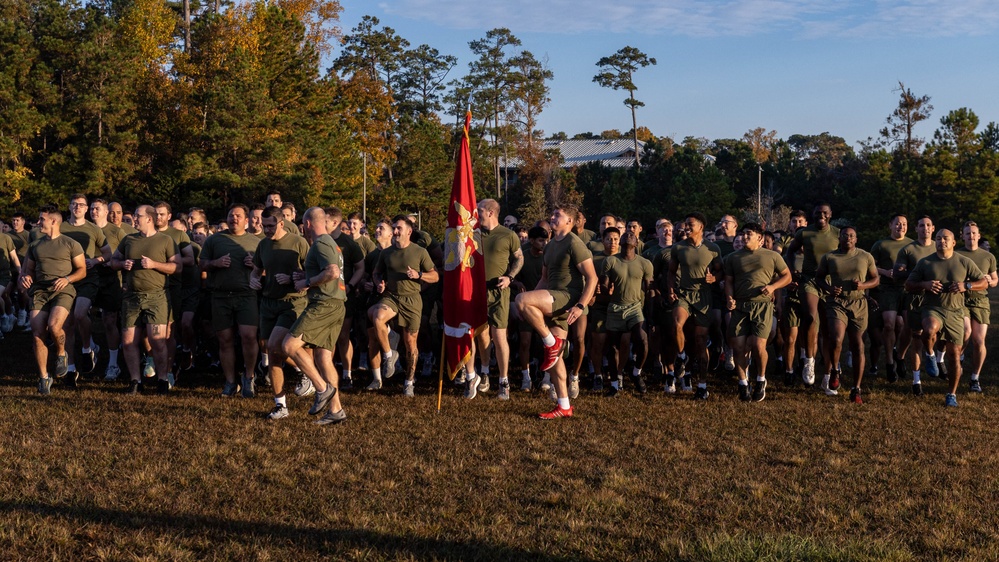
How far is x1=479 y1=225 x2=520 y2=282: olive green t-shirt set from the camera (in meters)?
10.7

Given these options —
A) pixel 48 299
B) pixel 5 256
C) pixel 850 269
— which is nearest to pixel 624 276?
pixel 850 269

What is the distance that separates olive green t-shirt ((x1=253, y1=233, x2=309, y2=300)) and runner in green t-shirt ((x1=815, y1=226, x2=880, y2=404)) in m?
6.22

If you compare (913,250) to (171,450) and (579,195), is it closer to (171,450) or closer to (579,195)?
(171,450)

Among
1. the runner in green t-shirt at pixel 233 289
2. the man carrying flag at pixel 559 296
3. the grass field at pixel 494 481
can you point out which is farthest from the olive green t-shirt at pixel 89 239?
the man carrying flag at pixel 559 296

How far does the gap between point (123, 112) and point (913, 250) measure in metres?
31.2

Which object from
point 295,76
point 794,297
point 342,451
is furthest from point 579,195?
point 342,451

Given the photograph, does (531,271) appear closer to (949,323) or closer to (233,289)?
(233,289)

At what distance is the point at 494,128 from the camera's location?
61.6 m

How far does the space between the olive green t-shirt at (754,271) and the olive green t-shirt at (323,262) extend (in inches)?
181

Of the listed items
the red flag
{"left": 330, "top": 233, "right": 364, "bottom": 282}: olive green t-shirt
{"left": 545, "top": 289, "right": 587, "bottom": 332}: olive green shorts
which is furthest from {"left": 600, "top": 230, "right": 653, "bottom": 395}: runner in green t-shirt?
{"left": 330, "top": 233, "right": 364, "bottom": 282}: olive green t-shirt

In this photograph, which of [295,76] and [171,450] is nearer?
[171,450]

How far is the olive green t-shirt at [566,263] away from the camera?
922cm

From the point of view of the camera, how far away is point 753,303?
10.3 metres

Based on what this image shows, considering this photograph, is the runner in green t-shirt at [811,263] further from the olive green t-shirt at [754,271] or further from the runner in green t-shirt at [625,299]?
the runner in green t-shirt at [625,299]
